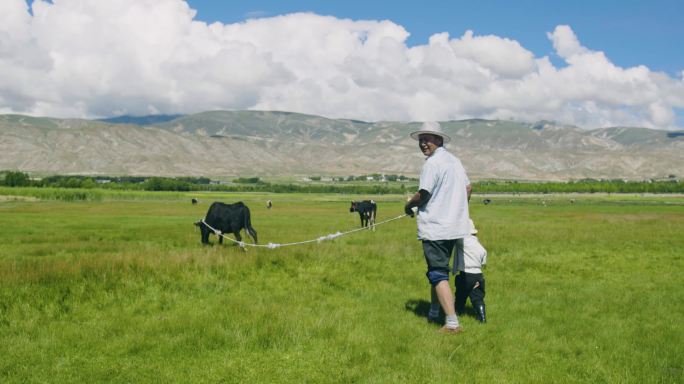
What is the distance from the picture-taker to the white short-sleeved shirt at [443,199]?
9328 millimetres

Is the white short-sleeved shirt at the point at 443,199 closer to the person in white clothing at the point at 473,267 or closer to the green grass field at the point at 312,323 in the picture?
the person in white clothing at the point at 473,267

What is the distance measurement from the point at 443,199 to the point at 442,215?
272 millimetres

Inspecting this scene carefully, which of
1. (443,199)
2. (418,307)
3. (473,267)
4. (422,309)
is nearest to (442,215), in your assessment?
(443,199)

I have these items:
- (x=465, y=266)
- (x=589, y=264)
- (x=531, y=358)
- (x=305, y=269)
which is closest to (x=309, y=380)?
(x=531, y=358)

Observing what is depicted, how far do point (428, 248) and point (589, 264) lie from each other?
11.3 metres

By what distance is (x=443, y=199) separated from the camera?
9359mm

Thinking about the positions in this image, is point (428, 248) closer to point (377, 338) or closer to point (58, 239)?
point (377, 338)

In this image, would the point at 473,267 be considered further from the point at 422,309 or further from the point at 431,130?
the point at 431,130

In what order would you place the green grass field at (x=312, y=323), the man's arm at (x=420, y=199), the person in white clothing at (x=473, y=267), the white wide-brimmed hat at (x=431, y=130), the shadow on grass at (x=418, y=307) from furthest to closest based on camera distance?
the shadow on grass at (x=418, y=307) → the person in white clothing at (x=473, y=267) → the white wide-brimmed hat at (x=431, y=130) → the man's arm at (x=420, y=199) → the green grass field at (x=312, y=323)

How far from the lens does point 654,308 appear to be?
11383 millimetres

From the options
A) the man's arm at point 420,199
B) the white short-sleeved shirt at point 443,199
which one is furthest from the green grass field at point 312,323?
the man's arm at point 420,199

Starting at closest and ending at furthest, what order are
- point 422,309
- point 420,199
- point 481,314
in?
point 420,199
point 481,314
point 422,309

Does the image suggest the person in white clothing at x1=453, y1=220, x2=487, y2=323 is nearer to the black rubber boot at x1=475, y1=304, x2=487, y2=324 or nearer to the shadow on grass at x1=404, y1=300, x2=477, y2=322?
the black rubber boot at x1=475, y1=304, x2=487, y2=324

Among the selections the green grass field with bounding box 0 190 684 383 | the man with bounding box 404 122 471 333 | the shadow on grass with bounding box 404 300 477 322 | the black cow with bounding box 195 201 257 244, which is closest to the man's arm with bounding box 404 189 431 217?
the man with bounding box 404 122 471 333
